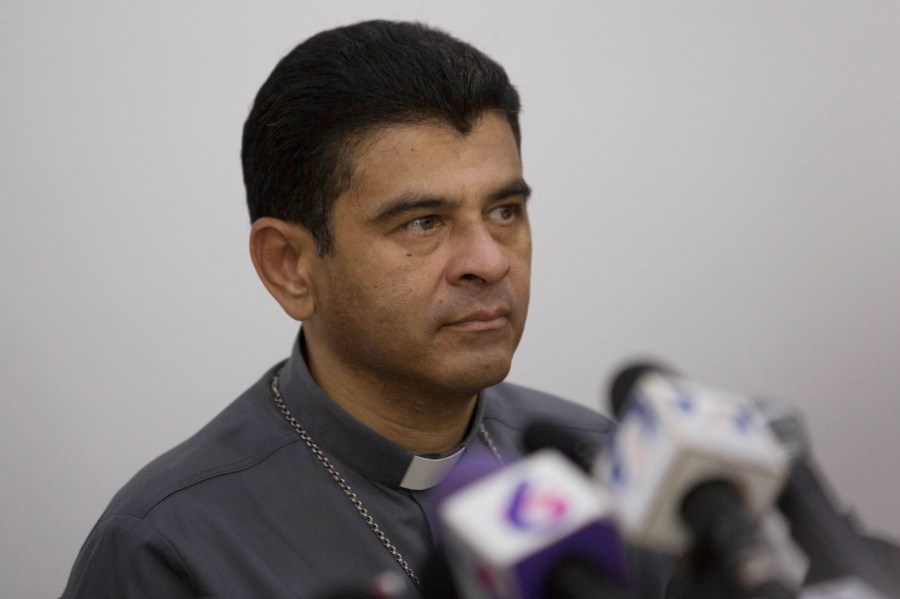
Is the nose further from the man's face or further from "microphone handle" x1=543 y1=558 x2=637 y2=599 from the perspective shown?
"microphone handle" x1=543 y1=558 x2=637 y2=599

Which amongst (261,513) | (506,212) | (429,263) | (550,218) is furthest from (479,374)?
(550,218)

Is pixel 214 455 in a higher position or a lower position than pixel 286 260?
lower

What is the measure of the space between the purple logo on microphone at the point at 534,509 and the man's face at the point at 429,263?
36.0 inches

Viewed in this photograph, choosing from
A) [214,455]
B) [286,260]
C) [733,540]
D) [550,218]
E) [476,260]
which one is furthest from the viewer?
[550,218]

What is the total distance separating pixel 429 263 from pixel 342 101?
32cm

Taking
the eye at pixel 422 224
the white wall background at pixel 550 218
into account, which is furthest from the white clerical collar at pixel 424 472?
the white wall background at pixel 550 218

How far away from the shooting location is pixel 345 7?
249 centimetres

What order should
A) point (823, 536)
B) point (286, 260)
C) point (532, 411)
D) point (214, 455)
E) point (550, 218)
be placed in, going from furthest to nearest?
1. point (550, 218)
2. point (532, 411)
3. point (286, 260)
4. point (214, 455)
5. point (823, 536)

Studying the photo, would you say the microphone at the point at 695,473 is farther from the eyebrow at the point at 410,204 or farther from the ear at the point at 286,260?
the ear at the point at 286,260

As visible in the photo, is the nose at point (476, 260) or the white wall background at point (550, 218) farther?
the white wall background at point (550, 218)

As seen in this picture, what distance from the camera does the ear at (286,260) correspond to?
1805mm

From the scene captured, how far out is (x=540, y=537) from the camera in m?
0.68

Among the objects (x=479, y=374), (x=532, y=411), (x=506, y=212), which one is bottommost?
(x=532, y=411)

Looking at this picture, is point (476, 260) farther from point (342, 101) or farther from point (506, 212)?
point (342, 101)
